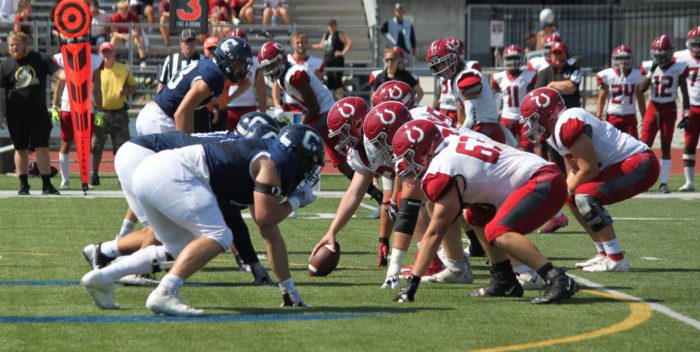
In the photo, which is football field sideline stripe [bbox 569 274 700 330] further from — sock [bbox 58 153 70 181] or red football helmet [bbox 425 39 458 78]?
sock [bbox 58 153 70 181]

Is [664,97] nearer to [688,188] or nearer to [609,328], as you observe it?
[688,188]

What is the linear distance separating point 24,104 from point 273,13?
1049 centimetres

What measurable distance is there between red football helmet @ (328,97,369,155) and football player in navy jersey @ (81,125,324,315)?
1607 mm

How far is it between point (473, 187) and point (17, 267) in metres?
3.68

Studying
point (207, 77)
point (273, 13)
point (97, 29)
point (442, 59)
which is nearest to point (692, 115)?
point (442, 59)

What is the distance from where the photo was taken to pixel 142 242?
7918 millimetres

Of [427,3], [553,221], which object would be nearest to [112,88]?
[553,221]

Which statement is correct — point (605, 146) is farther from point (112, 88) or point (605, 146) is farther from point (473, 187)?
point (112, 88)

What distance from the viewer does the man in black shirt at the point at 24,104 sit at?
581 inches

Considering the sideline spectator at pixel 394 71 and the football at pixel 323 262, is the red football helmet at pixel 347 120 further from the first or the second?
the sideline spectator at pixel 394 71

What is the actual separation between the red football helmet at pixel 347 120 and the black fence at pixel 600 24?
806 inches

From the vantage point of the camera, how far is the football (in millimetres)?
8656

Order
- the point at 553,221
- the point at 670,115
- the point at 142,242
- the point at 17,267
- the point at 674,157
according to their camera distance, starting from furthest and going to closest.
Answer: the point at 674,157
the point at 670,115
the point at 553,221
the point at 17,267
the point at 142,242

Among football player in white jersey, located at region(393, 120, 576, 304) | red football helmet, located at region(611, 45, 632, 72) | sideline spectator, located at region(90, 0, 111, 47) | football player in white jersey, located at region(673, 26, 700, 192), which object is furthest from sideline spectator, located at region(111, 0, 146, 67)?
football player in white jersey, located at region(393, 120, 576, 304)
